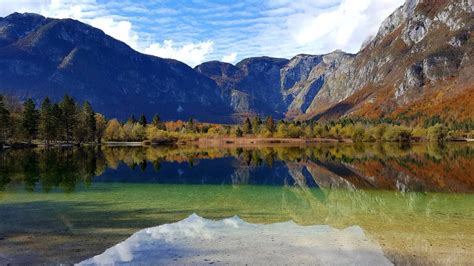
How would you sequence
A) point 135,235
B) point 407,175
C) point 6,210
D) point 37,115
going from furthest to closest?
point 37,115 < point 407,175 < point 6,210 < point 135,235

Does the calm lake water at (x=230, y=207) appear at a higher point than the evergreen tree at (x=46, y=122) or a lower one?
lower

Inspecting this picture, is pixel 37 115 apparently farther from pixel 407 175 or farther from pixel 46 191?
pixel 407 175

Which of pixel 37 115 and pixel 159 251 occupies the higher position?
pixel 37 115

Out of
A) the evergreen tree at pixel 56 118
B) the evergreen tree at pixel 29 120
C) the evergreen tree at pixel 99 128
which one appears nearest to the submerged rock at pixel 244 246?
the evergreen tree at pixel 29 120

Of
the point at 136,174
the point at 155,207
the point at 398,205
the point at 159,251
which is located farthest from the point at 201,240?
the point at 136,174

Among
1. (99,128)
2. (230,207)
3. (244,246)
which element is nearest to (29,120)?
(99,128)

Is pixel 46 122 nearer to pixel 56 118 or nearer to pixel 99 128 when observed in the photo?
pixel 56 118

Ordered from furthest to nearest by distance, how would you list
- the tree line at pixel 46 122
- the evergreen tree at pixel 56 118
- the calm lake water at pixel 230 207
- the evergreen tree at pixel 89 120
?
the evergreen tree at pixel 89 120
the evergreen tree at pixel 56 118
the tree line at pixel 46 122
the calm lake water at pixel 230 207

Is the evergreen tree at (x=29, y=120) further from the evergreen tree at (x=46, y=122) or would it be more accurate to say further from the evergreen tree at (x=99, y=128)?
the evergreen tree at (x=99, y=128)

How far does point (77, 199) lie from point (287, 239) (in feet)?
61.8

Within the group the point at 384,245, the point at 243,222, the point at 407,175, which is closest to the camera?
the point at 384,245

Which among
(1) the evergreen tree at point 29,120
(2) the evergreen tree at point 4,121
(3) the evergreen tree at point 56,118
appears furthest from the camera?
(3) the evergreen tree at point 56,118

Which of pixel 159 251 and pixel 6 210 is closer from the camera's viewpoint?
pixel 159 251

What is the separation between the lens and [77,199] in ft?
107
